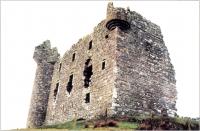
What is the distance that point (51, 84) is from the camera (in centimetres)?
3503

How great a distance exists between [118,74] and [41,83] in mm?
13561

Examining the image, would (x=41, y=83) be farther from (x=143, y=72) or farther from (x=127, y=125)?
(x=127, y=125)

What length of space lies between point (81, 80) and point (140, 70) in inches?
228

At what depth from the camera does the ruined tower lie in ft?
113

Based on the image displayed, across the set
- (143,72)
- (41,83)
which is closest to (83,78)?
(143,72)

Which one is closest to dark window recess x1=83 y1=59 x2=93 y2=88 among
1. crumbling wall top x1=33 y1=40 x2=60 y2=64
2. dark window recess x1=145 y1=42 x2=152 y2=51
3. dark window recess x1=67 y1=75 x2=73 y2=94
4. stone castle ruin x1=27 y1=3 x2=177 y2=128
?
stone castle ruin x1=27 y1=3 x2=177 y2=128

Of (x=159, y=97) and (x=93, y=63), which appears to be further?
(x=93, y=63)

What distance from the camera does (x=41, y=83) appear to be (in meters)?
35.6

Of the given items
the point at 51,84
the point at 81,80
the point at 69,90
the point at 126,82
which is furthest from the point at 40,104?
the point at 126,82

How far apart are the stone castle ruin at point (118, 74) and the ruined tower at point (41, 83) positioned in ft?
8.23

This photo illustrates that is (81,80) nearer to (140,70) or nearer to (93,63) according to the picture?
(93,63)

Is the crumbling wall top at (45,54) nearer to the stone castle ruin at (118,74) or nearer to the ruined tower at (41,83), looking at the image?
the ruined tower at (41,83)

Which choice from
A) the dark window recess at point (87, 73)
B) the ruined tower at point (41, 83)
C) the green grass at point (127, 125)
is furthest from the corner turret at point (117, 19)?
the ruined tower at point (41, 83)

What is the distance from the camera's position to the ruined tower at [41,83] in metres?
34.5
